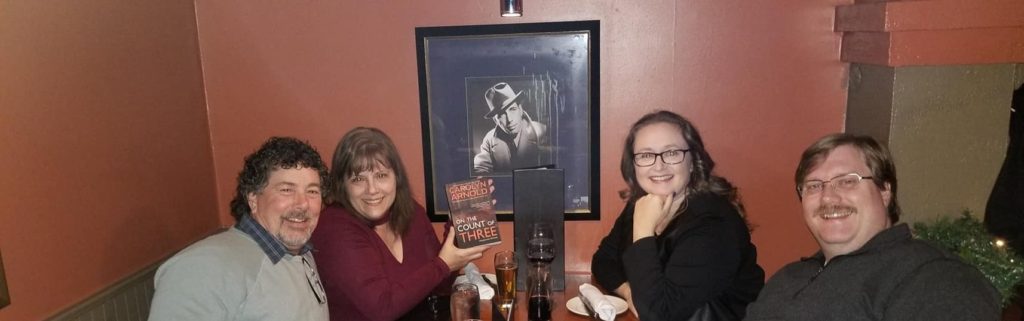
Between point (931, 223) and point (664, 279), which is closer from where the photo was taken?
point (664, 279)

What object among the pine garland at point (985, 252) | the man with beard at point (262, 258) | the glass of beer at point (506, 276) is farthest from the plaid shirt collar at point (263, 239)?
the pine garland at point (985, 252)

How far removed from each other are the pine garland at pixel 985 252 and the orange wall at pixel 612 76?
796 mm

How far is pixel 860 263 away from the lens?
5.64 feet

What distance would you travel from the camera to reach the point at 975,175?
2.46 m

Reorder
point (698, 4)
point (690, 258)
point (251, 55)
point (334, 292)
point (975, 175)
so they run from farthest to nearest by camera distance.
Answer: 1. point (251, 55)
2. point (698, 4)
3. point (975, 175)
4. point (334, 292)
5. point (690, 258)

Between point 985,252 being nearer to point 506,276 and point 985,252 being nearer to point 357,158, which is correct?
point 506,276

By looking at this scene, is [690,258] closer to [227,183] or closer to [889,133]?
[889,133]

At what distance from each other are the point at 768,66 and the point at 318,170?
2.01m

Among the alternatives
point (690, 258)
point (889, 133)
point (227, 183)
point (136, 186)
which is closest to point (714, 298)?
point (690, 258)

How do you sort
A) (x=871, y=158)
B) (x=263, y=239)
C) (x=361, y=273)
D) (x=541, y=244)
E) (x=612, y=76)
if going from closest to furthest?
1. (x=871, y=158)
2. (x=263, y=239)
3. (x=361, y=273)
4. (x=541, y=244)
5. (x=612, y=76)

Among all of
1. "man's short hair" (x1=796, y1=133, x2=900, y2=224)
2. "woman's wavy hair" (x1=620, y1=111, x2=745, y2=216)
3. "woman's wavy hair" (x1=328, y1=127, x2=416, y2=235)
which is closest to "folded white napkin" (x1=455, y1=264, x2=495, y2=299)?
"woman's wavy hair" (x1=328, y1=127, x2=416, y2=235)

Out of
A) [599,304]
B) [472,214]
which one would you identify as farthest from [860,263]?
[472,214]

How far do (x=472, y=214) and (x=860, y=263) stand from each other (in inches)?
52.4

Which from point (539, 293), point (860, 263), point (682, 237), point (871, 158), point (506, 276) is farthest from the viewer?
point (506, 276)
